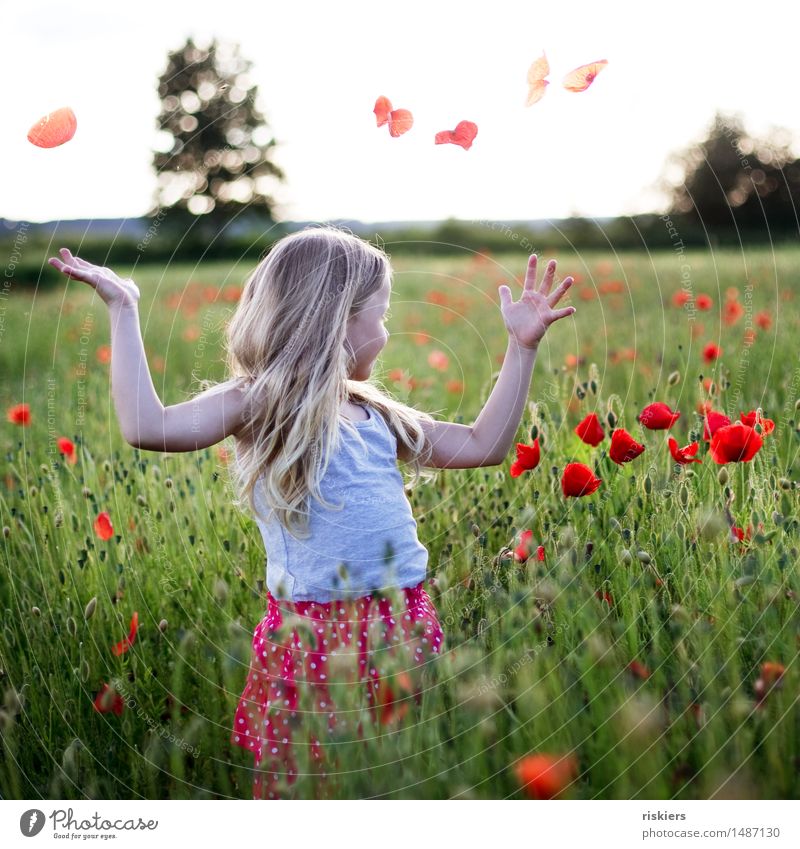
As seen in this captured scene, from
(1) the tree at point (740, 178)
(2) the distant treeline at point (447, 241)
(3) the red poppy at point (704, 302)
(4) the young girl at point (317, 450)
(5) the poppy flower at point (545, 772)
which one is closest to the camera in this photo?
(5) the poppy flower at point (545, 772)

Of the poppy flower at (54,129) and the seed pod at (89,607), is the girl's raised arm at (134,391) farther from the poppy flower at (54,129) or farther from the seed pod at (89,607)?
the poppy flower at (54,129)

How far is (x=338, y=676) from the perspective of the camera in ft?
4.28

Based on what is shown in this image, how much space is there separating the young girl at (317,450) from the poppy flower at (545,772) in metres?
0.28

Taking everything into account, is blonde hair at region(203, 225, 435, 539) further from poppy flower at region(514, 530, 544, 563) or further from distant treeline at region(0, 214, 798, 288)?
distant treeline at region(0, 214, 798, 288)

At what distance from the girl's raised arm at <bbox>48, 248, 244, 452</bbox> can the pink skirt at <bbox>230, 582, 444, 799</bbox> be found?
0.36 metres

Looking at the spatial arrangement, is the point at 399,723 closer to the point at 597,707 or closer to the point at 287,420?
the point at 597,707

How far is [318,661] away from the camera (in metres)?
1.56

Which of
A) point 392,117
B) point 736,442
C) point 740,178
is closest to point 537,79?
point 392,117

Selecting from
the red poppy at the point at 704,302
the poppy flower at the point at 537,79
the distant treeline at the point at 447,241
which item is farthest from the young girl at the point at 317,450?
the distant treeline at the point at 447,241

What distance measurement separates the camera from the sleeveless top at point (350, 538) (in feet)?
5.30

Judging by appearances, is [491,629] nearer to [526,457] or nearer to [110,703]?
[526,457]

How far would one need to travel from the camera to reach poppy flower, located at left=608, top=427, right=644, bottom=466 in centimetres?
165

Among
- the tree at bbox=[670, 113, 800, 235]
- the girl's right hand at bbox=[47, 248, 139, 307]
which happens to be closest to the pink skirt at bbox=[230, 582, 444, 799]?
the girl's right hand at bbox=[47, 248, 139, 307]

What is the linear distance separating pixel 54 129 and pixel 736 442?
1.51m
